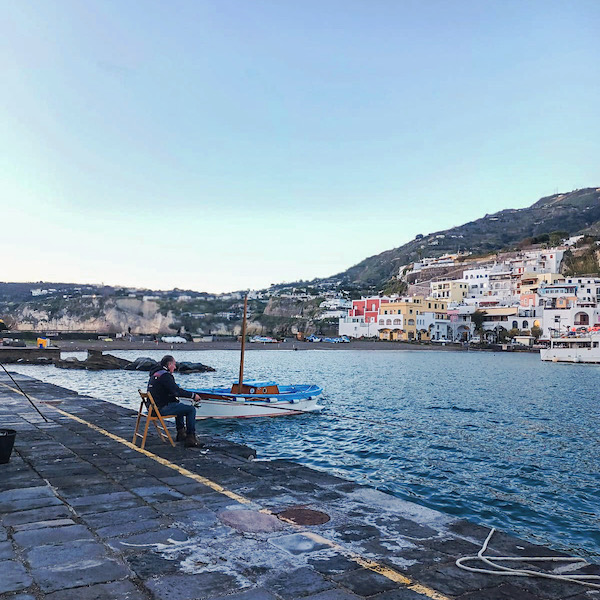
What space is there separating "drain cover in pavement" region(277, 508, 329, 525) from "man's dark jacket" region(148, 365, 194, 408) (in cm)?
417

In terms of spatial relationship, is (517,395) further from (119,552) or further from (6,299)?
(6,299)

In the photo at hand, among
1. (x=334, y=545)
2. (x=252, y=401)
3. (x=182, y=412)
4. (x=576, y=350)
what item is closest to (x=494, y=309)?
(x=576, y=350)

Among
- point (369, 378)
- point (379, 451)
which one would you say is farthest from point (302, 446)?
point (369, 378)

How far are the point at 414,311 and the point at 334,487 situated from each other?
349 ft

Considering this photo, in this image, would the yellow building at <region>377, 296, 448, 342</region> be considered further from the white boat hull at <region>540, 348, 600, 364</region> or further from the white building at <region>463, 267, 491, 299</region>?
the white boat hull at <region>540, 348, 600, 364</region>

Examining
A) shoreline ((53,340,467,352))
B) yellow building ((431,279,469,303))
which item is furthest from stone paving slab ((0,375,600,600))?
yellow building ((431,279,469,303))

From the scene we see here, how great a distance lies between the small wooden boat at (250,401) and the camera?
21.5 m

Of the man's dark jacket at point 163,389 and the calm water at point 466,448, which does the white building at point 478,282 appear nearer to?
the calm water at point 466,448

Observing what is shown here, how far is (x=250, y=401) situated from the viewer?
21891 millimetres

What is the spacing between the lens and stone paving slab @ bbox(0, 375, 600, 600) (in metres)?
4.27

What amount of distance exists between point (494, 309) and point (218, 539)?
118m

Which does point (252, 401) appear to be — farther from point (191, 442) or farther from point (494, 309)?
point (494, 309)

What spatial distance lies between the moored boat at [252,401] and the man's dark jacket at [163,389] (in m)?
10.4

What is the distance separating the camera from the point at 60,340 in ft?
312
